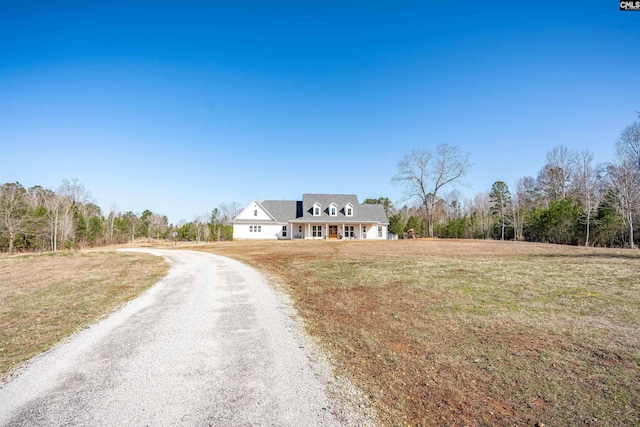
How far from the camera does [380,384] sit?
13.1 feet

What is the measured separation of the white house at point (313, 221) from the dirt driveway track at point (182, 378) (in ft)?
115

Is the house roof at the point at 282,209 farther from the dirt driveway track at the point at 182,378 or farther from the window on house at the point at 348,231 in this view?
the dirt driveway track at the point at 182,378

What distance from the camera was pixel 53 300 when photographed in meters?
8.41

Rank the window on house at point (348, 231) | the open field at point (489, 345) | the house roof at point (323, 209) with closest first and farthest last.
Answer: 1. the open field at point (489, 345)
2. the house roof at point (323, 209)
3. the window on house at point (348, 231)

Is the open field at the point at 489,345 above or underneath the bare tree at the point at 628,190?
underneath

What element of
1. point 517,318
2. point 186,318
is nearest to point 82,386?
point 186,318

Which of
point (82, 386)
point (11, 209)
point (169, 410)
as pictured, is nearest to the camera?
point (169, 410)

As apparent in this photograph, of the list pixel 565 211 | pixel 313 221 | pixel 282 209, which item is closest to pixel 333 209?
pixel 313 221

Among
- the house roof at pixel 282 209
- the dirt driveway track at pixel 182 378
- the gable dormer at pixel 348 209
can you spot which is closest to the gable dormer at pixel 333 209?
the gable dormer at pixel 348 209

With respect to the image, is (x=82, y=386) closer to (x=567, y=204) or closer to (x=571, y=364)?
(x=571, y=364)

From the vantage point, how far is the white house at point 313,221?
42062mm

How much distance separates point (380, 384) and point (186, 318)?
15.7 feet

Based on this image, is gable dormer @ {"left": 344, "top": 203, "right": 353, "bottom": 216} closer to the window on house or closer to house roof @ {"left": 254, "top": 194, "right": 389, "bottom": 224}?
house roof @ {"left": 254, "top": 194, "right": 389, "bottom": 224}

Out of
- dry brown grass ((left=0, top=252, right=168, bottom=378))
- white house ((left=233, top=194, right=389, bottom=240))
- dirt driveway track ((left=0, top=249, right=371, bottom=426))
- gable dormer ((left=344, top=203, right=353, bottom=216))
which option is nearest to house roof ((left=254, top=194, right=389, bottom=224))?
white house ((left=233, top=194, right=389, bottom=240))
